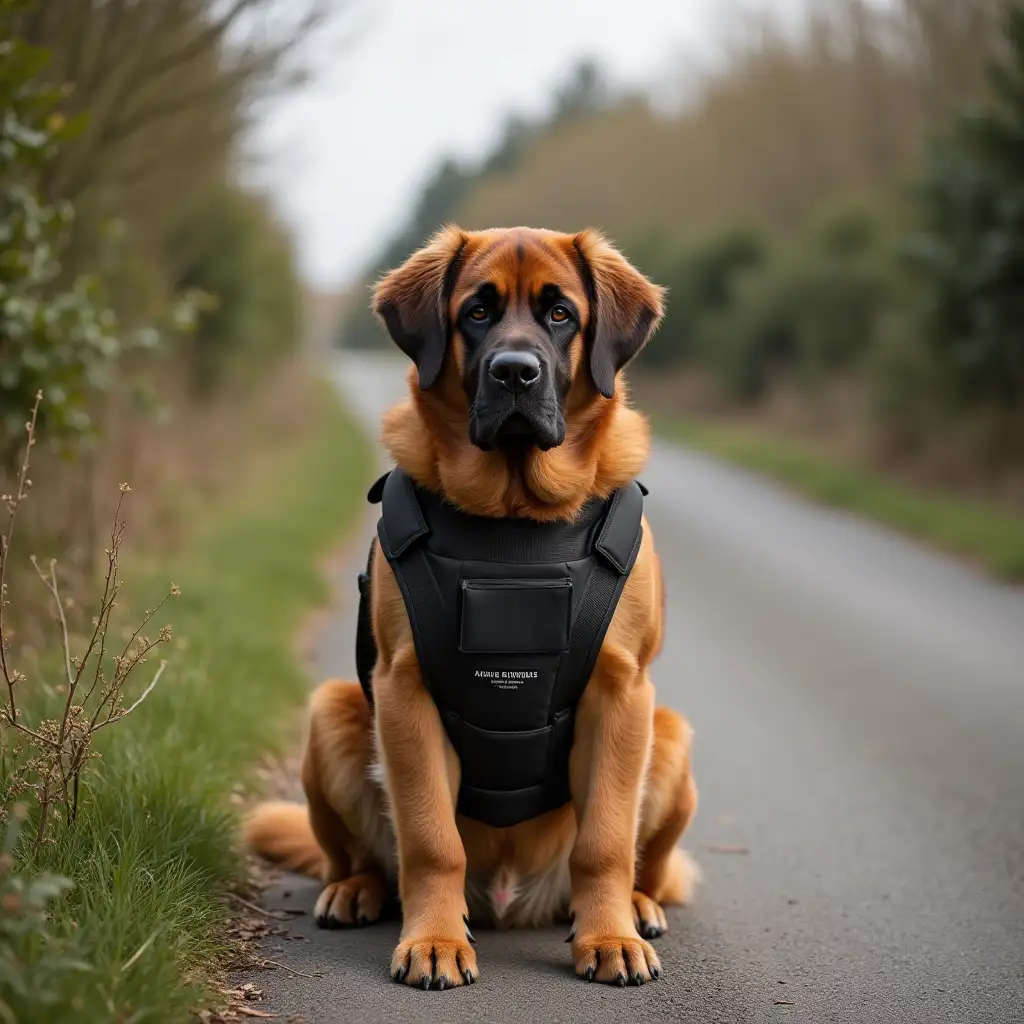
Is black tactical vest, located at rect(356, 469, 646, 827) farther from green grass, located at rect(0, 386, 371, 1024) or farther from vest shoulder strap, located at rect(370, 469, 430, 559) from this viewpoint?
green grass, located at rect(0, 386, 371, 1024)

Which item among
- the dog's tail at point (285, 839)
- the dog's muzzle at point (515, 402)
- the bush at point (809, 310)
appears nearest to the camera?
the dog's muzzle at point (515, 402)

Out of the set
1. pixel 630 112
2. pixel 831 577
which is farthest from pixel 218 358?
pixel 630 112

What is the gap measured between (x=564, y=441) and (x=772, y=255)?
2767cm

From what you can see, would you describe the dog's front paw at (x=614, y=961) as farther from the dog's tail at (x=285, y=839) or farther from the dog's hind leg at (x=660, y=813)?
the dog's tail at (x=285, y=839)

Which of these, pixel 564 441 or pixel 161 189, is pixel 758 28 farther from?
pixel 564 441

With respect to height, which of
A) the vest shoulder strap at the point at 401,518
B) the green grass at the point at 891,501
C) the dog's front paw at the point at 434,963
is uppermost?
the vest shoulder strap at the point at 401,518

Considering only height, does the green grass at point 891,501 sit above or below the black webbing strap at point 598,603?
below

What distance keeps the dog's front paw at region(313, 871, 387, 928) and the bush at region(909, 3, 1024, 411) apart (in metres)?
12.3

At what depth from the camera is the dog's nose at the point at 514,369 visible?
374 centimetres

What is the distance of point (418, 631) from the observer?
149 inches

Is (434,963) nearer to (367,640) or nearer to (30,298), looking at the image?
(367,640)

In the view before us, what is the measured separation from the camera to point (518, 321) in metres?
3.94

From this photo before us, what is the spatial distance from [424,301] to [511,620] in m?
1.03

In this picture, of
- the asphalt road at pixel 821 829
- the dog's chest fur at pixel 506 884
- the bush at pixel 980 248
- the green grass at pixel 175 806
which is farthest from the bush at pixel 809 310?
the dog's chest fur at pixel 506 884
